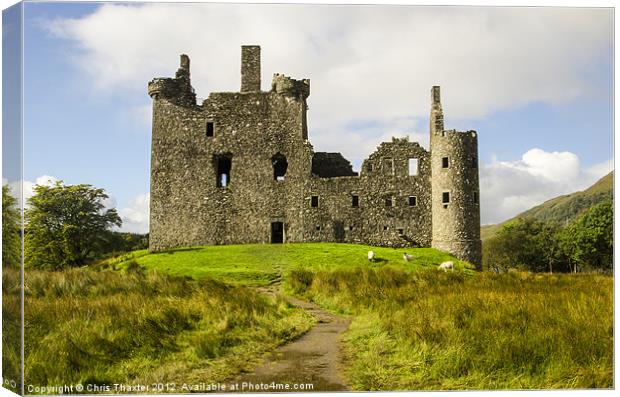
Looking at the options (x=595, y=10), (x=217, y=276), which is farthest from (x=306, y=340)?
(x=217, y=276)

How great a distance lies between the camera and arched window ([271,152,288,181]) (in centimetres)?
3112

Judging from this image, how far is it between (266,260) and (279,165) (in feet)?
30.3

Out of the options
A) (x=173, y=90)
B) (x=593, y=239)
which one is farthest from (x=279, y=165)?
(x=593, y=239)

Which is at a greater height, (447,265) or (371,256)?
(371,256)

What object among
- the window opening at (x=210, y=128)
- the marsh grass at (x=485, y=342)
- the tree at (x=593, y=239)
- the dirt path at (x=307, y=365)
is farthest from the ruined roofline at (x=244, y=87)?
the dirt path at (x=307, y=365)

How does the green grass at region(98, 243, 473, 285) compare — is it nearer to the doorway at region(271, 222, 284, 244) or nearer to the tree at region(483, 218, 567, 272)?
the doorway at region(271, 222, 284, 244)

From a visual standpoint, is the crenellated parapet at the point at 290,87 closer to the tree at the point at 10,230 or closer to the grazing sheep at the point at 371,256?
the grazing sheep at the point at 371,256

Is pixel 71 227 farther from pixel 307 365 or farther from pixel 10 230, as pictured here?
pixel 307 365

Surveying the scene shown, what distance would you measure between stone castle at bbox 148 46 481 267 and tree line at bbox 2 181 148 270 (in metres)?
2.97

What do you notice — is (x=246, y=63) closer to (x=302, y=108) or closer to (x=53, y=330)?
(x=302, y=108)

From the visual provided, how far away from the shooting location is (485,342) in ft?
28.9

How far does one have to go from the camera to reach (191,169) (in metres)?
30.9

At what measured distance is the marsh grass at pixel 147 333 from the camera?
8.42 metres

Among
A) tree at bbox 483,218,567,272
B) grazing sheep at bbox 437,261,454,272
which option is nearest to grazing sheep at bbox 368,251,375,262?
grazing sheep at bbox 437,261,454,272
